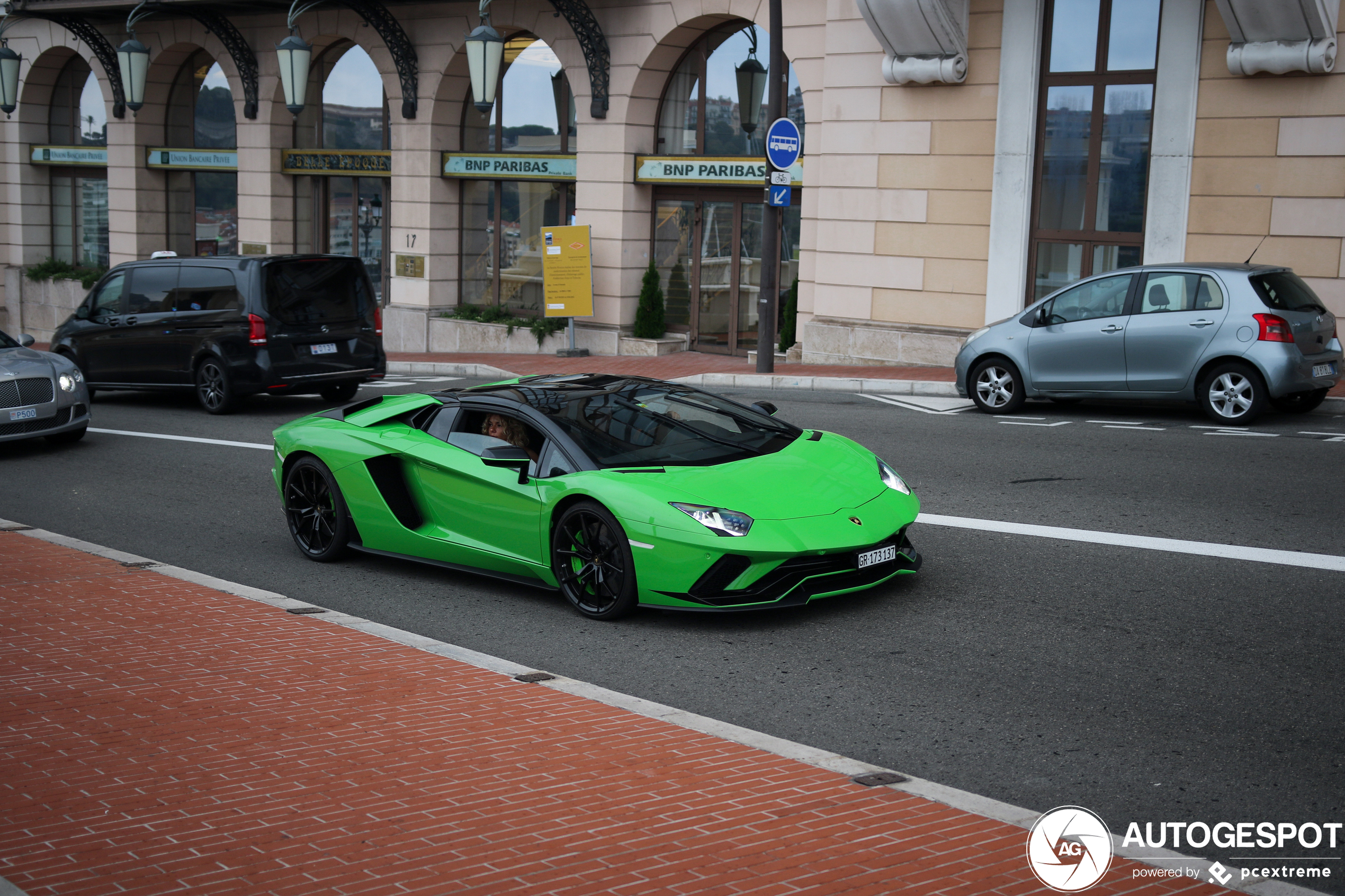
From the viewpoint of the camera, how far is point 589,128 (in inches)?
912

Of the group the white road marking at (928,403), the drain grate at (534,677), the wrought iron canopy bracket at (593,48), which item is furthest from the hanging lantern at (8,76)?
the drain grate at (534,677)

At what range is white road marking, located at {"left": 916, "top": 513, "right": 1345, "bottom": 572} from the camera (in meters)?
7.64

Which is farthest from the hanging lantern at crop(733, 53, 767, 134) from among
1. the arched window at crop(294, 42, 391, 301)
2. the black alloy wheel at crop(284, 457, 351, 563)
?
the black alloy wheel at crop(284, 457, 351, 563)

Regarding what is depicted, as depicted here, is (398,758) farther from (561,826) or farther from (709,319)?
(709,319)

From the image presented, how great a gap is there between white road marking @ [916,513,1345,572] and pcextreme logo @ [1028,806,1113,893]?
386 cm

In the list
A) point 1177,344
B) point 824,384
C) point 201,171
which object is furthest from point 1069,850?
point 201,171

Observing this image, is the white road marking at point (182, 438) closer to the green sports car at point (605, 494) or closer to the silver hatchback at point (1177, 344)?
the green sports car at point (605, 494)

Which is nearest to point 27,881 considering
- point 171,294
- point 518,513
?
point 518,513

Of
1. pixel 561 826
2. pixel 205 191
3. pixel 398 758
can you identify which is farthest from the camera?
pixel 205 191

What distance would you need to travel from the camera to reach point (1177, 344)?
13.0m

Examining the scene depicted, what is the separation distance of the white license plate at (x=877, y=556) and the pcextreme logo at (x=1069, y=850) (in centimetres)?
242

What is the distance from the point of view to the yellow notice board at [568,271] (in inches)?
891

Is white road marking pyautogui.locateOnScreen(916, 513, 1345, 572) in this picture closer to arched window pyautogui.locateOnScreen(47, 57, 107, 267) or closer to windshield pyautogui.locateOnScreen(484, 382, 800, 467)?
windshield pyautogui.locateOnScreen(484, 382, 800, 467)

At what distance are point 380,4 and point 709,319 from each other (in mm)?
8885
